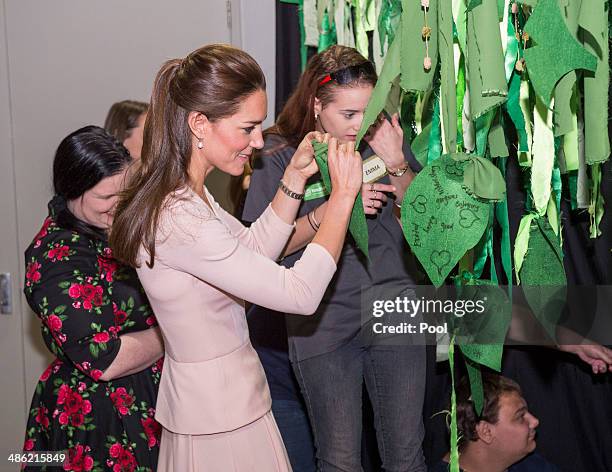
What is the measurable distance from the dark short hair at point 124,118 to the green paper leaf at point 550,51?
1789mm

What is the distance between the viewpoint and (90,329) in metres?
1.79

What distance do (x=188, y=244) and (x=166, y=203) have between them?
0.09 meters

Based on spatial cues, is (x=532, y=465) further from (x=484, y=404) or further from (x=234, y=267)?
(x=234, y=267)

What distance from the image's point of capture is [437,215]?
118 centimetres

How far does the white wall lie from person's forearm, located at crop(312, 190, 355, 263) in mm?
1402

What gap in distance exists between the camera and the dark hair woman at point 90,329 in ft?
5.92

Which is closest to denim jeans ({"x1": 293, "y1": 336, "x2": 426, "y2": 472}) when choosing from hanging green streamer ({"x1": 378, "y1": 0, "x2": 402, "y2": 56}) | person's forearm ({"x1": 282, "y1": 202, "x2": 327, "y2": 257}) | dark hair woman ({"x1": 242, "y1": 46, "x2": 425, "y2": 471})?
dark hair woman ({"x1": 242, "y1": 46, "x2": 425, "y2": 471})

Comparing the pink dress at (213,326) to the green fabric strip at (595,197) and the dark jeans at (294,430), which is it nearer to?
the green fabric strip at (595,197)

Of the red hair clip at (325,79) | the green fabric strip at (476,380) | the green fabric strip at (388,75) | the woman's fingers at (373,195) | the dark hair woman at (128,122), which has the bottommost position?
the green fabric strip at (476,380)

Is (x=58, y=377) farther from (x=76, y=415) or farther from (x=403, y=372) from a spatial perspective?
(x=403, y=372)

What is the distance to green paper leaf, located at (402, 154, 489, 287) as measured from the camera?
1165 mm

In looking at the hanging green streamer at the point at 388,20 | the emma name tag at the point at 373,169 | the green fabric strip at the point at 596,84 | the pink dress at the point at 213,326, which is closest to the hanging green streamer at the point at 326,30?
the hanging green streamer at the point at 388,20

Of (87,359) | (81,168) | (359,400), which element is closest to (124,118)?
(81,168)

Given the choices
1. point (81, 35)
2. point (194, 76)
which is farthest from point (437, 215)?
point (81, 35)
